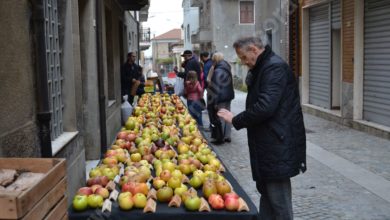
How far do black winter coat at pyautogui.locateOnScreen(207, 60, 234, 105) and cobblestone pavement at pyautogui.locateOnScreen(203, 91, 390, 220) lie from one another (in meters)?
1.02

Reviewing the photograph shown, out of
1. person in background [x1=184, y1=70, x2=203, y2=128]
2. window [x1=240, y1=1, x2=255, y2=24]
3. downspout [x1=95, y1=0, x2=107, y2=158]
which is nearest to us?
downspout [x1=95, y1=0, x2=107, y2=158]

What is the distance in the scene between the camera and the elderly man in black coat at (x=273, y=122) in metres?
4.12

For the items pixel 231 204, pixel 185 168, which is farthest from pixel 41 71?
pixel 231 204

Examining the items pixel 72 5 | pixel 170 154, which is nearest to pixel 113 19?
pixel 72 5

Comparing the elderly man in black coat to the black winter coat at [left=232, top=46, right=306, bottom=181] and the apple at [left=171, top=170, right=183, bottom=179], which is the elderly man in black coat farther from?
the apple at [left=171, top=170, right=183, bottom=179]

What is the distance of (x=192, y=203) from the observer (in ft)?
13.6

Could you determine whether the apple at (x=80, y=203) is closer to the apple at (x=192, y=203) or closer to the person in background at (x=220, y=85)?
the apple at (x=192, y=203)

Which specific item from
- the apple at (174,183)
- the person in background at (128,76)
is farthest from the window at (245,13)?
the apple at (174,183)

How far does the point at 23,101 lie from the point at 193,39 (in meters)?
46.9

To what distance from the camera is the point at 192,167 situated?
17.7ft

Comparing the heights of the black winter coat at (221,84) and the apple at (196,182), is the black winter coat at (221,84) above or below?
above

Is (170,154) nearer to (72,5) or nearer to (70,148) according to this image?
(70,148)

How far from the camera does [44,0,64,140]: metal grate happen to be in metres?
5.35

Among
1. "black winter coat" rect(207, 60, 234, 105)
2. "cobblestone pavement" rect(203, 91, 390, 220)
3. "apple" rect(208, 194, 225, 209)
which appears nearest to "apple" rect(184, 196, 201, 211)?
"apple" rect(208, 194, 225, 209)
